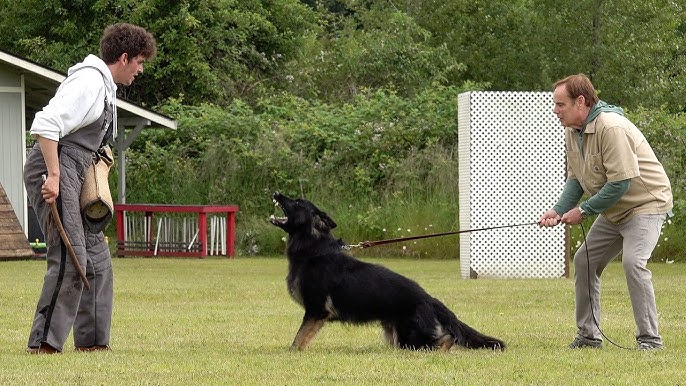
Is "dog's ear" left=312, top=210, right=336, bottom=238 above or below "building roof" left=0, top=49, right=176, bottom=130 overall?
below

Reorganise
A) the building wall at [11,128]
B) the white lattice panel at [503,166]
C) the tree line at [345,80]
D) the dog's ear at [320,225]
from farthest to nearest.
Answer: the tree line at [345,80]
the building wall at [11,128]
the white lattice panel at [503,166]
the dog's ear at [320,225]

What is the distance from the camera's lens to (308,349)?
333 inches

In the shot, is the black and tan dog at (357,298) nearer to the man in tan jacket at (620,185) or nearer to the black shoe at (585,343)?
the black shoe at (585,343)

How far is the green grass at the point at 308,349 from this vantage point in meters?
6.86

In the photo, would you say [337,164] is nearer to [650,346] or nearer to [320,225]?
[320,225]

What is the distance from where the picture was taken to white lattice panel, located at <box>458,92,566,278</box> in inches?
669

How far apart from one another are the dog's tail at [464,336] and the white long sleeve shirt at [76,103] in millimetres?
2465

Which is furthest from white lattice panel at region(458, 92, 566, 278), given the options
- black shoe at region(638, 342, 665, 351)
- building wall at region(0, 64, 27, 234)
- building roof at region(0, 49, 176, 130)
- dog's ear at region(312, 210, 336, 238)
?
black shoe at region(638, 342, 665, 351)

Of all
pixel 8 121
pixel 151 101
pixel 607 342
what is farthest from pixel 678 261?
pixel 151 101

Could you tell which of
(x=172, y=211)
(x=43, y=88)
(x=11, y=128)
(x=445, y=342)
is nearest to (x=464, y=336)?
(x=445, y=342)

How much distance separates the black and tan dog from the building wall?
13414 mm

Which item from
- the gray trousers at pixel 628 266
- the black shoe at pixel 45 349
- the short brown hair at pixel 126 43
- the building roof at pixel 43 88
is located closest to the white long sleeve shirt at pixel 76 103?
the short brown hair at pixel 126 43

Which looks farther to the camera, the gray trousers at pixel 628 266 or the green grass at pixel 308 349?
the gray trousers at pixel 628 266

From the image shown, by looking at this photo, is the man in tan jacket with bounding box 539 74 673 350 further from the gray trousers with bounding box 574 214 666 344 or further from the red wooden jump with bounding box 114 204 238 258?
the red wooden jump with bounding box 114 204 238 258
